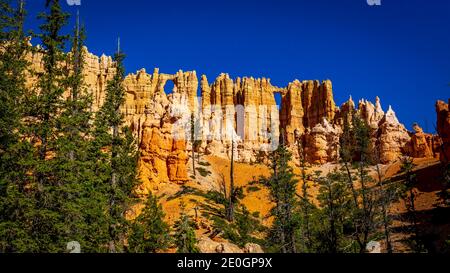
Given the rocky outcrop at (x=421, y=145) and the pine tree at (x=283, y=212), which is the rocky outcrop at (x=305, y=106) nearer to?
the rocky outcrop at (x=421, y=145)

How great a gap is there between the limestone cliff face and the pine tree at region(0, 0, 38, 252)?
1760 inches

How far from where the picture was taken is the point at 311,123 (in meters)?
139

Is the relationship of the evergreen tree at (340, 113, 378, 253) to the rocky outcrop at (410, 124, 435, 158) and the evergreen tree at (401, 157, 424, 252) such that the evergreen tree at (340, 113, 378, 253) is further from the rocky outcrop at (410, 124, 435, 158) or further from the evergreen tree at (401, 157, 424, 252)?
the rocky outcrop at (410, 124, 435, 158)

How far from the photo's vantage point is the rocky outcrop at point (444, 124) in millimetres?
64688

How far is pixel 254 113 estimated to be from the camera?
5561 inches

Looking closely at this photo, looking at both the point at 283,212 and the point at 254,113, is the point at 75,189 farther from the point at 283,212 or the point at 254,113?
the point at 254,113

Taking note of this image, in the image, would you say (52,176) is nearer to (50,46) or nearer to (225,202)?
(50,46)

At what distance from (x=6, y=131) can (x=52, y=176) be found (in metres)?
3.68

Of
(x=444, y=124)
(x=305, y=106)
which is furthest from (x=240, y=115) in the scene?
(x=444, y=124)

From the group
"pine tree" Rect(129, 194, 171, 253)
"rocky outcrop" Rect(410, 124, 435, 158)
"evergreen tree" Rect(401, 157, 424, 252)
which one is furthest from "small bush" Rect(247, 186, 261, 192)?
"rocky outcrop" Rect(410, 124, 435, 158)

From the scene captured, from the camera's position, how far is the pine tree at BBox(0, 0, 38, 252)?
64.6 ft

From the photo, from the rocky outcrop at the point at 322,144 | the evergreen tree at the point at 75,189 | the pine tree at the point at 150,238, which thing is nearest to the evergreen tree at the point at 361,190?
the evergreen tree at the point at 75,189

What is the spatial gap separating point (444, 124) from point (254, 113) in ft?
263
